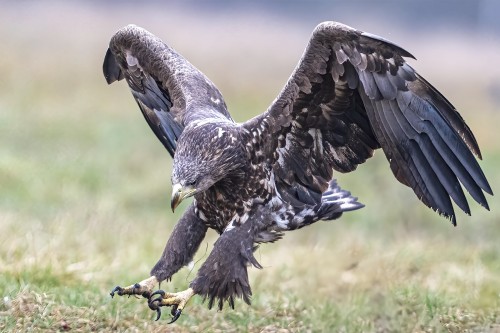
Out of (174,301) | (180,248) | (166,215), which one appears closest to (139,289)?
(174,301)

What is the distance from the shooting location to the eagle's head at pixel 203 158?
5898mm

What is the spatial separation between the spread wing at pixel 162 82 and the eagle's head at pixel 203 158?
336 mm

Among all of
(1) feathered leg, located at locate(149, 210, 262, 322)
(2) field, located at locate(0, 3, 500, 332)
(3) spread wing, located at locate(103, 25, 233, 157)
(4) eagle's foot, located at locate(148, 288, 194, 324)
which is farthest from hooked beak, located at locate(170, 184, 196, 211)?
(2) field, located at locate(0, 3, 500, 332)

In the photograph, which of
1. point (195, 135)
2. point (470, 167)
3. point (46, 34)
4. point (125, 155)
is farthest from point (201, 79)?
point (46, 34)

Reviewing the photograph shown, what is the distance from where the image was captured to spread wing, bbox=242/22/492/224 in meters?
5.69

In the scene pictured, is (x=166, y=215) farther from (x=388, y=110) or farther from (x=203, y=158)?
(x=388, y=110)

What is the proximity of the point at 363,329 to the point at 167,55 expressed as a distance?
214cm

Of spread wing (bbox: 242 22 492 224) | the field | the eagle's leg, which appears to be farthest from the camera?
the field

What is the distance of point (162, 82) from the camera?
7180 millimetres

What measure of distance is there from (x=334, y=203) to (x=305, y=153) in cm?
59

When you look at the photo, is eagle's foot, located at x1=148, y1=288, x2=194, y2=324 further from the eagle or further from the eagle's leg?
the eagle's leg

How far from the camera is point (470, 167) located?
569cm

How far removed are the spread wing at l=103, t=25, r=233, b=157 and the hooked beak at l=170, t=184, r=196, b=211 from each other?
0.66 m

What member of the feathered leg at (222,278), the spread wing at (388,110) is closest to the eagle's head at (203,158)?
the spread wing at (388,110)
